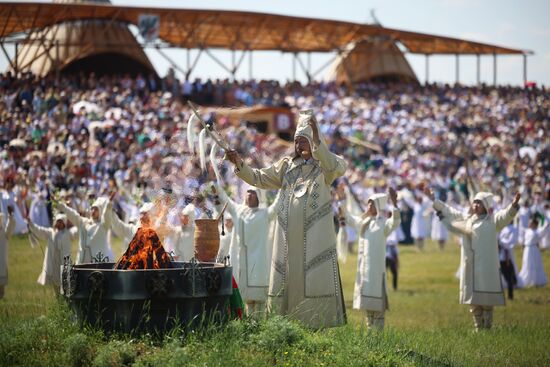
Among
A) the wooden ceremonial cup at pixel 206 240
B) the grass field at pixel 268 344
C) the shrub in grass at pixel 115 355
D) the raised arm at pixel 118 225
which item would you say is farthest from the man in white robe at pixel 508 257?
the shrub in grass at pixel 115 355

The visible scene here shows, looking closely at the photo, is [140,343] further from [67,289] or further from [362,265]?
[362,265]

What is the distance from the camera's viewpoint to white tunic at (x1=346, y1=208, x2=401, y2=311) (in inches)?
510

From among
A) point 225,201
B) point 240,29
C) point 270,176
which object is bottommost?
point 225,201

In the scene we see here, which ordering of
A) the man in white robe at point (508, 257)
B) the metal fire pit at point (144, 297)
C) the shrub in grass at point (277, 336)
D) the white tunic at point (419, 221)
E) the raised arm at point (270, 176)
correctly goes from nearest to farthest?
the metal fire pit at point (144, 297), the shrub in grass at point (277, 336), the raised arm at point (270, 176), the man in white robe at point (508, 257), the white tunic at point (419, 221)

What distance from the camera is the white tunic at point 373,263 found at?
1295 centimetres

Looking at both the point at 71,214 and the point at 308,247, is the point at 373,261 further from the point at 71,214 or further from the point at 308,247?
the point at 71,214

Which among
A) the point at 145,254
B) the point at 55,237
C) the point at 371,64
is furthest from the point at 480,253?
the point at 371,64

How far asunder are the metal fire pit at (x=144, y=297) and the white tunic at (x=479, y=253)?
5825 mm

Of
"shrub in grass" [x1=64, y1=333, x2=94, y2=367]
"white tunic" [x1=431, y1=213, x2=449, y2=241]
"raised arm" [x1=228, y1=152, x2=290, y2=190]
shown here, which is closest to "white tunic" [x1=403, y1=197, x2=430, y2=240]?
"white tunic" [x1=431, y1=213, x2=449, y2=241]

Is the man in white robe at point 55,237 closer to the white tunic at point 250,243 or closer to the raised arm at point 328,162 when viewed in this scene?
the white tunic at point 250,243

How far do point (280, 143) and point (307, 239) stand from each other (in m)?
24.7

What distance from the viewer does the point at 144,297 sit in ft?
26.9

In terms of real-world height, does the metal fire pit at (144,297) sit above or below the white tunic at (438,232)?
below

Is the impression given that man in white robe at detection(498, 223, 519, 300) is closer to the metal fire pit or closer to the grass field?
the grass field
